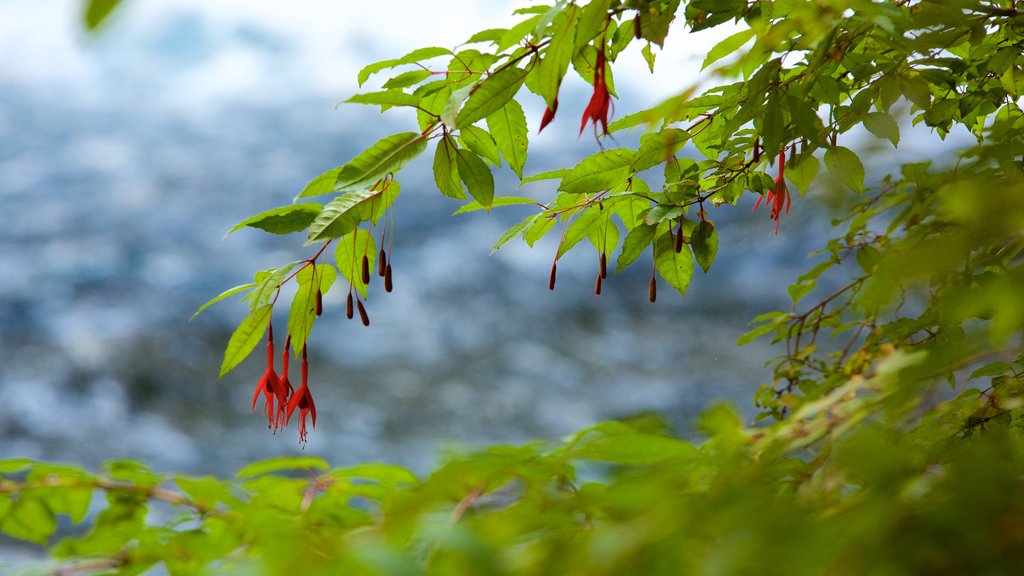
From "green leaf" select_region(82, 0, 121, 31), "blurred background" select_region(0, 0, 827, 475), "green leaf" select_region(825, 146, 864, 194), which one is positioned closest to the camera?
"green leaf" select_region(82, 0, 121, 31)

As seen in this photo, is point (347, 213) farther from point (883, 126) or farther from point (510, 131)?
point (883, 126)

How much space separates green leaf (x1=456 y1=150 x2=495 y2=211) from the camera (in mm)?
626

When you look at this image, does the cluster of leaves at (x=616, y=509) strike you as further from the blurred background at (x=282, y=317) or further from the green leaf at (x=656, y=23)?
the blurred background at (x=282, y=317)

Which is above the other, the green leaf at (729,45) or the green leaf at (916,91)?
the green leaf at (729,45)

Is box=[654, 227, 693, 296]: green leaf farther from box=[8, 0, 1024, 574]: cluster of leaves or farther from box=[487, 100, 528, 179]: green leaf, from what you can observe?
box=[487, 100, 528, 179]: green leaf

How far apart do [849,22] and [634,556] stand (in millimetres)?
458

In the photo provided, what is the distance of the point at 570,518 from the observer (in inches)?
12.9

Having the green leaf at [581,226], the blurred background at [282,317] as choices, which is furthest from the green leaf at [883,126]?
the blurred background at [282,317]

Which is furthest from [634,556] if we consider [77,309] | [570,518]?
[77,309]

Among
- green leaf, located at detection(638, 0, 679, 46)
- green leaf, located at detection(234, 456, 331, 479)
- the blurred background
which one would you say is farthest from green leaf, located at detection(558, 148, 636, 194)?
the blurred background

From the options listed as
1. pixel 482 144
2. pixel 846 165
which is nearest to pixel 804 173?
pixel 846 165

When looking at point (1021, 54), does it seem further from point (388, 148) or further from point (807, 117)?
point (388, 148)

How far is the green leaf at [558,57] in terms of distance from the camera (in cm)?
50

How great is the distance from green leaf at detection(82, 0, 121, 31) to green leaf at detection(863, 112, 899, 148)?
54 cm
